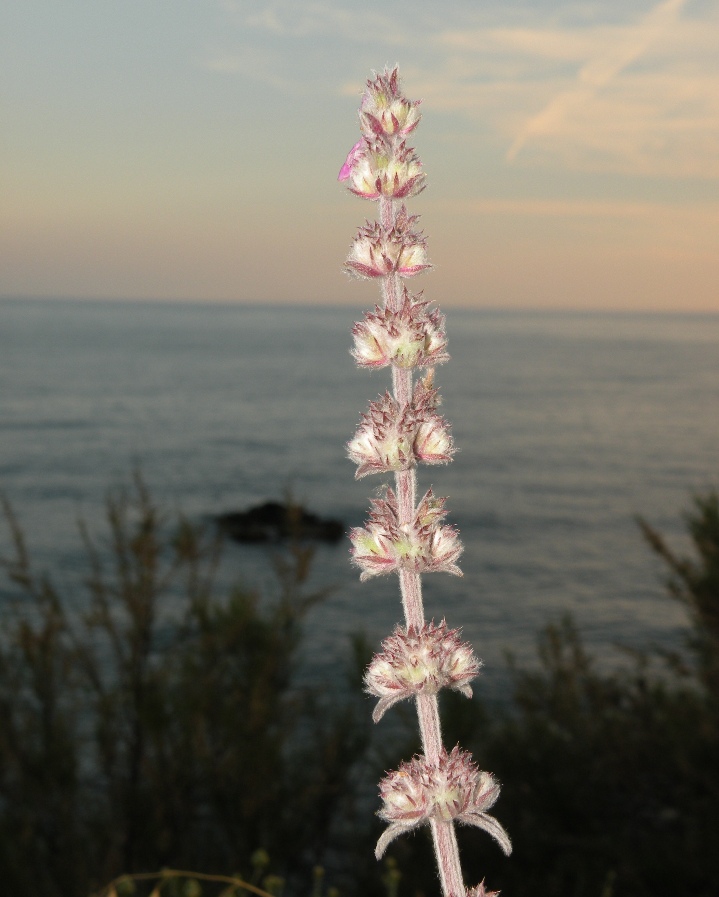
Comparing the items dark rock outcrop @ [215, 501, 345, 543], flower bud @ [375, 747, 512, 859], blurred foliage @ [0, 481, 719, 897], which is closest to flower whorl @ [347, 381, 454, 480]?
flower bud @ [375, 747, 512, 859]

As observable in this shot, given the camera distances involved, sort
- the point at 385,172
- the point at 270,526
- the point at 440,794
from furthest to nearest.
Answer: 1. the point at 270,526
2. the point at 385,172
3. the point at 440,794

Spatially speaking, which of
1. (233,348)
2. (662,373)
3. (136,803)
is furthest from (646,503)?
(233,348)

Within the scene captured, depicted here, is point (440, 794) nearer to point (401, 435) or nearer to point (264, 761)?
point (401, 435)

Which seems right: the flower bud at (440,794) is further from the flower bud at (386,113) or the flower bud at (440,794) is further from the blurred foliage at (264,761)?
the blurred foliage at (264,761)

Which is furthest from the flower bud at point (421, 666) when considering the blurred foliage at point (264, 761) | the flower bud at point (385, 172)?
the blurred foliage at point (264, 761)

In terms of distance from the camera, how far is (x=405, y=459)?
3.09 ft

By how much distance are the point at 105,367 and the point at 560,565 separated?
64905 mm

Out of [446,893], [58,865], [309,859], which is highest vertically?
[446,893]

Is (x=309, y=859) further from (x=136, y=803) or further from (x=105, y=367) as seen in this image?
(x=105, y=367)

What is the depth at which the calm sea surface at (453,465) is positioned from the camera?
76.3 feet

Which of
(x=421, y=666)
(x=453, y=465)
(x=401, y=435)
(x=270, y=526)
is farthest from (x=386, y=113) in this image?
(x=453, y=465)

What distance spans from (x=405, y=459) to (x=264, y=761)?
614cm

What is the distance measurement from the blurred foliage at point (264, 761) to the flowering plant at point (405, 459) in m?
4.83

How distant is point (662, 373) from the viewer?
88.9m
